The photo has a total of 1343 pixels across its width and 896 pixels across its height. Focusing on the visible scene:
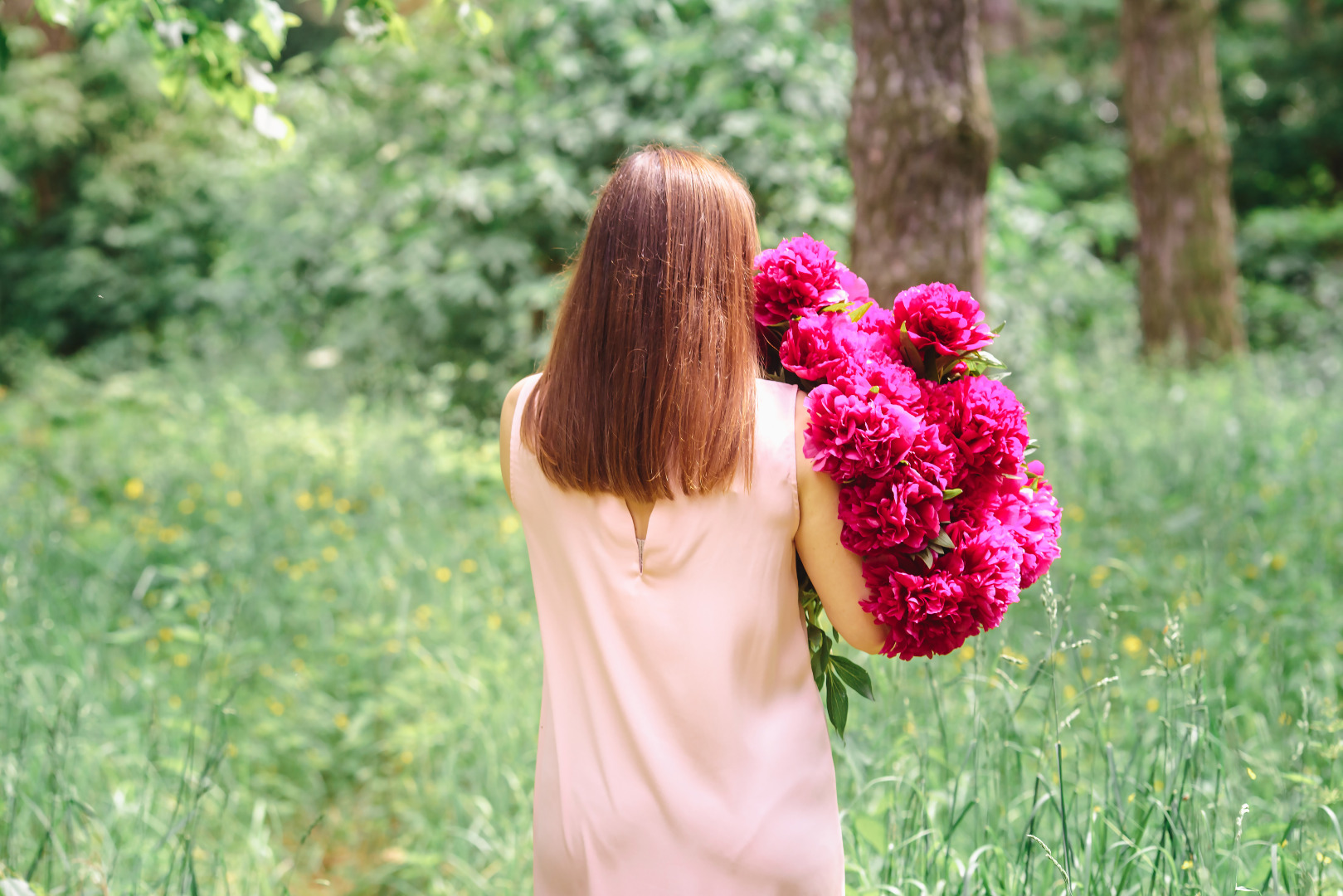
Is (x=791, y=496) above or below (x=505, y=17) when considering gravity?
below

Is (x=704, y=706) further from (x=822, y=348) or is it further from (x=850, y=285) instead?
(x=850, y=285)

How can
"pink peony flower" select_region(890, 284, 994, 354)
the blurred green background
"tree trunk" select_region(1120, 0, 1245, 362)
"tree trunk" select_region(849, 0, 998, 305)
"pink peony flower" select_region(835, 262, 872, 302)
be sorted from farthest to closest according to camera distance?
"tree trunk" select_region(1120, 0, 1245, 362)
"tree trunk" select_region(849, 0, 998, 305)
the blurred green background
"pink peony flower" select_region(835, 262, 872, 302)
"pink peony flower" select_region(890, 284, 994, 354)

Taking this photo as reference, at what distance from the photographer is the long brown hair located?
4.98 ft

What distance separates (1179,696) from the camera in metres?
2.36

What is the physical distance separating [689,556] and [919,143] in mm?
3227

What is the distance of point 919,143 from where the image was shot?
4.24 meters

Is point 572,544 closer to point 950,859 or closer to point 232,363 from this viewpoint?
point 950,859

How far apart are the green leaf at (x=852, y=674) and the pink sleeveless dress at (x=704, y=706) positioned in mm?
132

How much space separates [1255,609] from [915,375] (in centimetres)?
252

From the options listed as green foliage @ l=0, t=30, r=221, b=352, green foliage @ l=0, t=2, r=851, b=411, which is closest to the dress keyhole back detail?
green foliage @ l=0, t=2, r=851, b=411

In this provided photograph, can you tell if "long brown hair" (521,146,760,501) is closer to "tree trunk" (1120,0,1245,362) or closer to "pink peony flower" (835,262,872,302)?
"pink peony flower" (835,262,872,302)

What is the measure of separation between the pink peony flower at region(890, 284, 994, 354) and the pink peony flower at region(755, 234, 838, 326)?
5.3 inches

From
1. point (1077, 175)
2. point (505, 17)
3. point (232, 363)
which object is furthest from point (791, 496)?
point (1077, 175)

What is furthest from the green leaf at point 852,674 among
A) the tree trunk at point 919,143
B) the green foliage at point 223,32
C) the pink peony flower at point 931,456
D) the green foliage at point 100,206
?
the green foliage at point 100,206
